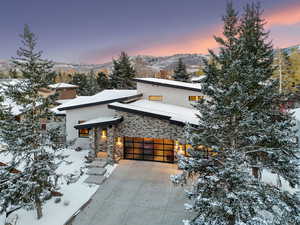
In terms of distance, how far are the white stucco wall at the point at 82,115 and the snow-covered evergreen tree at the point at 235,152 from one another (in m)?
11.9

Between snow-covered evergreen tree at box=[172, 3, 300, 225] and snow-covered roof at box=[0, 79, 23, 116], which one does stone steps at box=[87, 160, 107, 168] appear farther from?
snow-covered evergreen tree at box=[172, 3, 300, 225]

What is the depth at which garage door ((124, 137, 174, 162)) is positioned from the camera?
14.8 m

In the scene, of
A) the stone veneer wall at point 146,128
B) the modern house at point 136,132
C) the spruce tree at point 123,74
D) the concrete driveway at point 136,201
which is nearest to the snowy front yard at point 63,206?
the concrete driveway at point 136,201

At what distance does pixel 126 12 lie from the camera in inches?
1770

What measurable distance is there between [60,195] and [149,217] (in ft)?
17.3

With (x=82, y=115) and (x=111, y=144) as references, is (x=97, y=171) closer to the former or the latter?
(x=111, y=144)

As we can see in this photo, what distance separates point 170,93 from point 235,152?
538 inches

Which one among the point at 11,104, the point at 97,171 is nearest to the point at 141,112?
the point at 97,171

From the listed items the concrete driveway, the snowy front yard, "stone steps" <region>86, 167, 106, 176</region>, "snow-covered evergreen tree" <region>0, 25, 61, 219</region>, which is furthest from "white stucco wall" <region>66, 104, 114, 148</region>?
"snow-covered evergreen tree" <region>0, 25, 61, 219</region>

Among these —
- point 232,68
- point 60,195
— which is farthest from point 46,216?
point 232,68

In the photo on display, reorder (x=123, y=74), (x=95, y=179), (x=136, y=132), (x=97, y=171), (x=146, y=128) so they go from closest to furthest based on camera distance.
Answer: (x=95, y=179), (x=97, y=171), (x=146, y=128), (x=136, y=132), (x=123, y=74)

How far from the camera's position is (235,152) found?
6.07 metres

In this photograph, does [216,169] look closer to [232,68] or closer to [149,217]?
[232,68]

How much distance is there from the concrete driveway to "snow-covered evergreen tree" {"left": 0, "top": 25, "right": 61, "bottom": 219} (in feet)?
8.63
